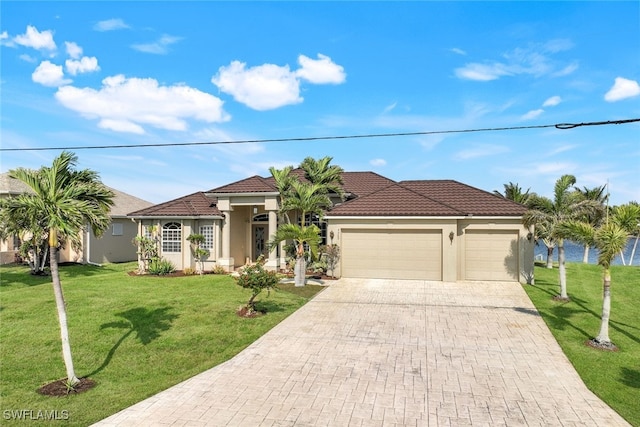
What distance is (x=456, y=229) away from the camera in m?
17.0

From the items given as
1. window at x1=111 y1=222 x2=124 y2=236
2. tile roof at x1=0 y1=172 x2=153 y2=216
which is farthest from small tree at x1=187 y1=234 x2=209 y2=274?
window at x1=111 y1=222 x2=124 y2=236

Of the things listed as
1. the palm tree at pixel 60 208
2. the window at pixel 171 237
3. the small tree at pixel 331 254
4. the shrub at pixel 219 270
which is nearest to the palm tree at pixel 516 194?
the small tree at pixel 331 254

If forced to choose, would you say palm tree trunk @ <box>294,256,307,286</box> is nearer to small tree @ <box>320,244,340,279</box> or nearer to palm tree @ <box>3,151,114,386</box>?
small tree @ <box>320,244,340,279</box>

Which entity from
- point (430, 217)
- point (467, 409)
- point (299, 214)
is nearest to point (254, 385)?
point (467, 409)

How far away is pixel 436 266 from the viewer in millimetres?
17203

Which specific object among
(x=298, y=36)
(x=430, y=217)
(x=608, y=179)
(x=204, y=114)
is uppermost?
(x=298, y=36)

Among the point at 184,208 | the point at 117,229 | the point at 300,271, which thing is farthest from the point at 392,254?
the point at 117,229

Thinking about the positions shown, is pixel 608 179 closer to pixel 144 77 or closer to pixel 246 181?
pixel 246 181

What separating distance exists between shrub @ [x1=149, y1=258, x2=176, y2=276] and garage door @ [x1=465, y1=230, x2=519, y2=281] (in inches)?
611

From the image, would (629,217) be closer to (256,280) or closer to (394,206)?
(394,206)

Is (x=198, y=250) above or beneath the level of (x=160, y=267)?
above

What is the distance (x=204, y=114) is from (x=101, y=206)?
42.5 ft

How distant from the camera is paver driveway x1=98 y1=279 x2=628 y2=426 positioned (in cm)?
567

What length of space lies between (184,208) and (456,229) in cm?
1464
